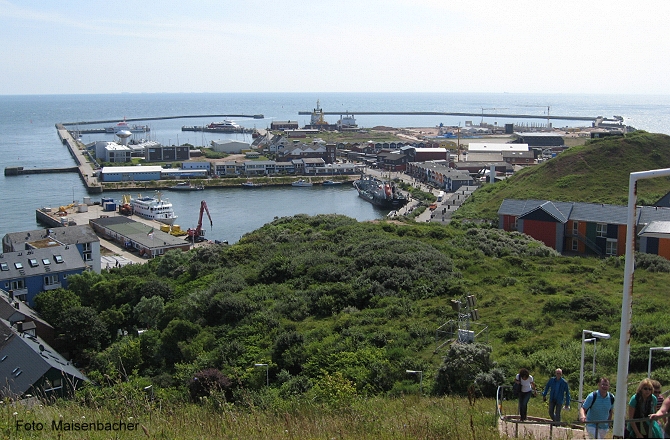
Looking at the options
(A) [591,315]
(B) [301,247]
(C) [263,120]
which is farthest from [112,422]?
(C) [263,120]

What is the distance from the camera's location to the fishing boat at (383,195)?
21.4 m

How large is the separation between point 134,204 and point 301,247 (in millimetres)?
12104

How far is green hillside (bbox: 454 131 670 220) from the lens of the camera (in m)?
14.2

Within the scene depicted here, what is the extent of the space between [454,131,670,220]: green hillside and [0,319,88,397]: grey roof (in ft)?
31.5

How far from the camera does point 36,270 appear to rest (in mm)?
9609

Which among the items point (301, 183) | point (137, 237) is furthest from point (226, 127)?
point (137, 237)

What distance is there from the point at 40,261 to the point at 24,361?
4.19 meters

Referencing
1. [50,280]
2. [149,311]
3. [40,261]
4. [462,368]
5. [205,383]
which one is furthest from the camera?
[40,261]

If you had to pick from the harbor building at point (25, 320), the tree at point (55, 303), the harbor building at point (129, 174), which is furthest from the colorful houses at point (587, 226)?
the harbor building at point (129, 174)

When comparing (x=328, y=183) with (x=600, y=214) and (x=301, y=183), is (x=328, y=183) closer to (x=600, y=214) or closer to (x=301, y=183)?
(x=301, y=183)

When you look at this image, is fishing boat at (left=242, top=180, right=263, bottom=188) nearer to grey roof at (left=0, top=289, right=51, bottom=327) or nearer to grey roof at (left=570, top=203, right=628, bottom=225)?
grey roof at (left=570, top=203, right=628, bottom=225)

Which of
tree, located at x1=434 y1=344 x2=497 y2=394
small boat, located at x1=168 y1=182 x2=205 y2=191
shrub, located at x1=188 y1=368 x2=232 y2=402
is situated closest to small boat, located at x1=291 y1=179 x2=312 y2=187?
small boat, located at x1=168 y1=182 x2=205 y2=191

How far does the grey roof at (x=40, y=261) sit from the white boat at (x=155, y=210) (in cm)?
845

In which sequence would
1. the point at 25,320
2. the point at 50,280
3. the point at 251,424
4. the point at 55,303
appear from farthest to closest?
the point at 50,280 < the point at 55,303 < the point at 25,320 < the point at 251,424
